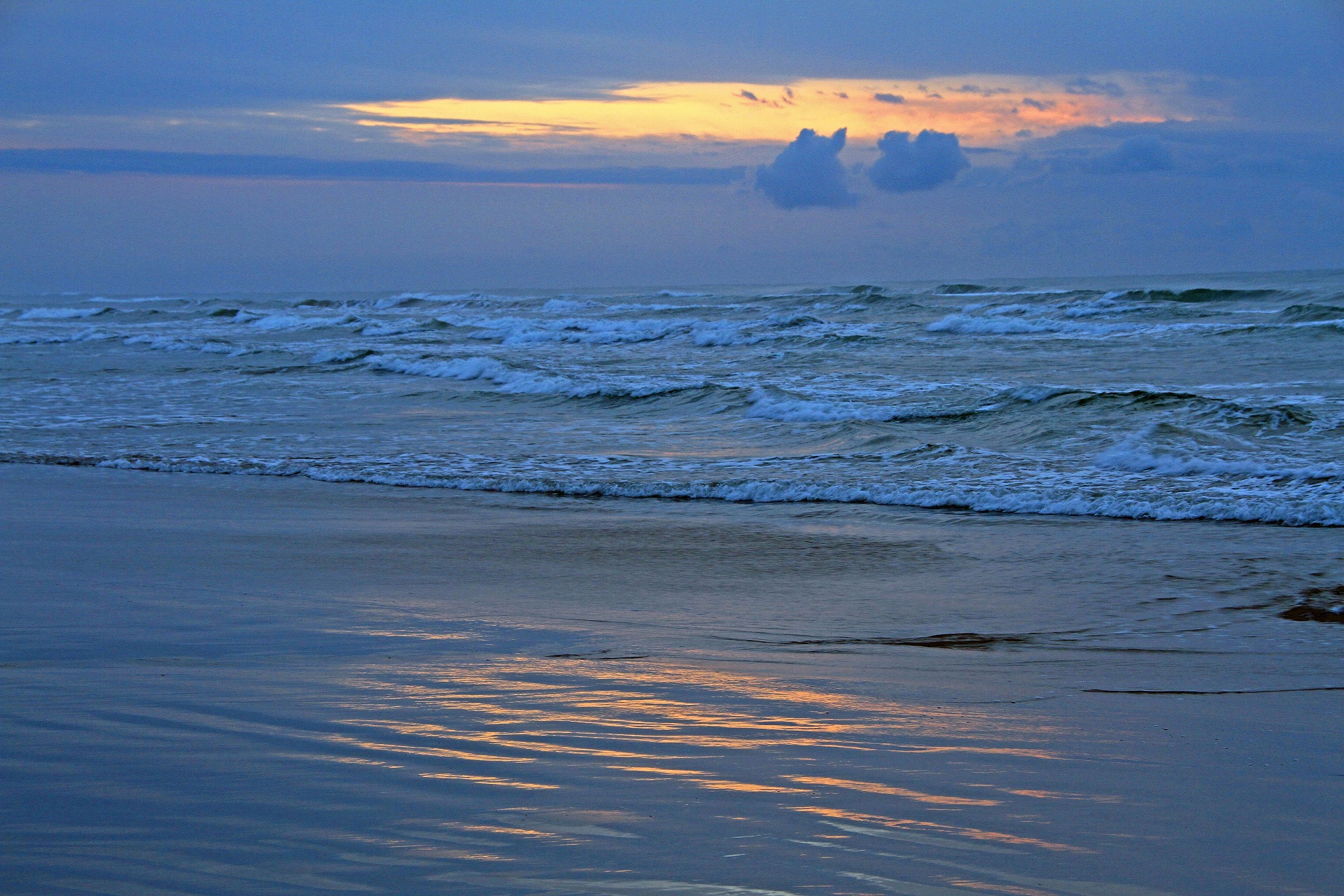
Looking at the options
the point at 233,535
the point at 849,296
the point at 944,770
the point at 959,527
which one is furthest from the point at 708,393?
the point at 849,296

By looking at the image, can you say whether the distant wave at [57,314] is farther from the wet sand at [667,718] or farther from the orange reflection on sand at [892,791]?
the orange reflection on sand at [892,791]

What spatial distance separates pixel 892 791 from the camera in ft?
8.76

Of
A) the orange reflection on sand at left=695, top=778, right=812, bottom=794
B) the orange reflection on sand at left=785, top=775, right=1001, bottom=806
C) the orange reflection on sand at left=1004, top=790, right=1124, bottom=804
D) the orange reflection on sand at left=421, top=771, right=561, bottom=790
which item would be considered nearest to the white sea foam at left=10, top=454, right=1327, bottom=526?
the orange reflection on sand at left=1004, top=790, right=1124, bottom=804

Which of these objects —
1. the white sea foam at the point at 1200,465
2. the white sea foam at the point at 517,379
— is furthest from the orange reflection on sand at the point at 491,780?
the white sea foam at the point at 517,379

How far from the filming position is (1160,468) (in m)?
9.29

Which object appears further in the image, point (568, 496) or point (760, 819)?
point (568, 496)

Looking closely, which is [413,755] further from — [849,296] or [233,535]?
[849,296]

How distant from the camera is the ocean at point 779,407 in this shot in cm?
917

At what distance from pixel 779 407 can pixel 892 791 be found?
449 inches

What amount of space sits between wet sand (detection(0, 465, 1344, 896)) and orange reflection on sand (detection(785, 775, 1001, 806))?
10 millimetres

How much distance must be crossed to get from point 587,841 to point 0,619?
3.47 m

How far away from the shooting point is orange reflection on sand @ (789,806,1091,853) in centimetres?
234

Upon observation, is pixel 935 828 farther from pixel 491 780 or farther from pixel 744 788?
pixel 491 780

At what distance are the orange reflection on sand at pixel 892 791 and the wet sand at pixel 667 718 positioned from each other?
1 centimetres
